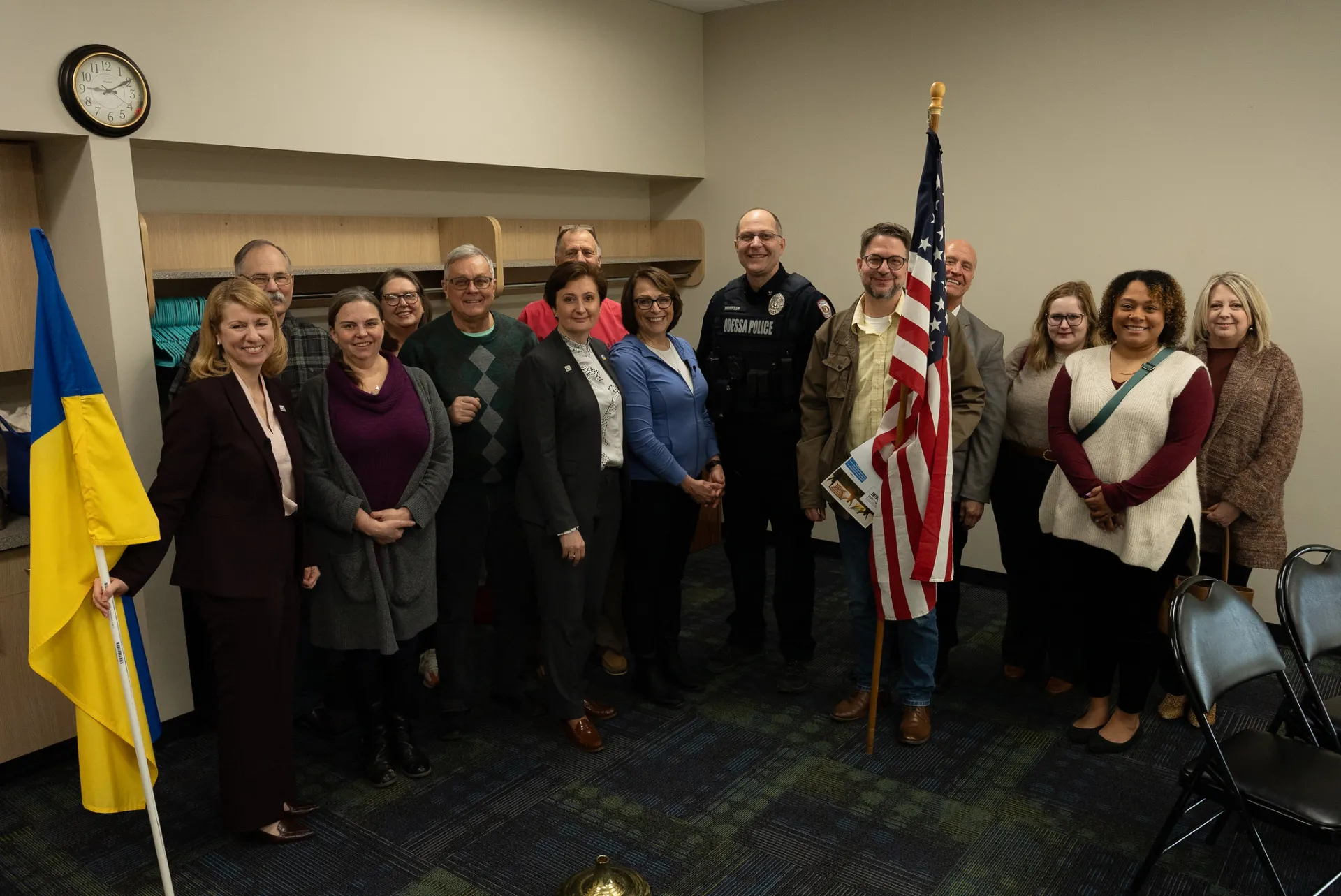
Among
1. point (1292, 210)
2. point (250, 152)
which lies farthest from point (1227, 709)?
point (250, 152)

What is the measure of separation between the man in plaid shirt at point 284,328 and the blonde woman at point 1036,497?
8.19 feet

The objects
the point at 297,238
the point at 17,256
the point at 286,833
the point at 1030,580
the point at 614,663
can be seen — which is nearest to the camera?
the point at 286,833

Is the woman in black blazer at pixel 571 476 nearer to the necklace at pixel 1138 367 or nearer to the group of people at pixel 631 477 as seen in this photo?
the group of people at pixel 631 477

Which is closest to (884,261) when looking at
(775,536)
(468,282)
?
(775,536)

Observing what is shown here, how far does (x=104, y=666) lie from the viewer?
2529mm

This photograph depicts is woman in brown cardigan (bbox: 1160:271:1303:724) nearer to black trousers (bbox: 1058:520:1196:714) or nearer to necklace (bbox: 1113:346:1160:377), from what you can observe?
black trousers (bbox: 1058:520:1196:714)

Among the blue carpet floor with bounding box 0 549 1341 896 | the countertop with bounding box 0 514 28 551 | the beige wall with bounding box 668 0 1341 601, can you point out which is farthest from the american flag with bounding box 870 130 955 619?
the countertop with bounding box 0 514 28 551

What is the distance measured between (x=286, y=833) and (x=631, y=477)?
1546 millimetres

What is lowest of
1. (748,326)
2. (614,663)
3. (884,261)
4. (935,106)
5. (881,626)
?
(614,663)

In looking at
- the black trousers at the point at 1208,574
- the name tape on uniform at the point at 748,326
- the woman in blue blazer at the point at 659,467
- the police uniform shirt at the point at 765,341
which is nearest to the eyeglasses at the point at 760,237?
the police uniform shirt at the point at 765,341

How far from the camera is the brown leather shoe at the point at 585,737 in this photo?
3348mm

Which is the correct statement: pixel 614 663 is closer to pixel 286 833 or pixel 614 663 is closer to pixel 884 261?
pixel 286 833

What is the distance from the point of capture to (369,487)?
9.63 ft

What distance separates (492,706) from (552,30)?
3170 millimetres
